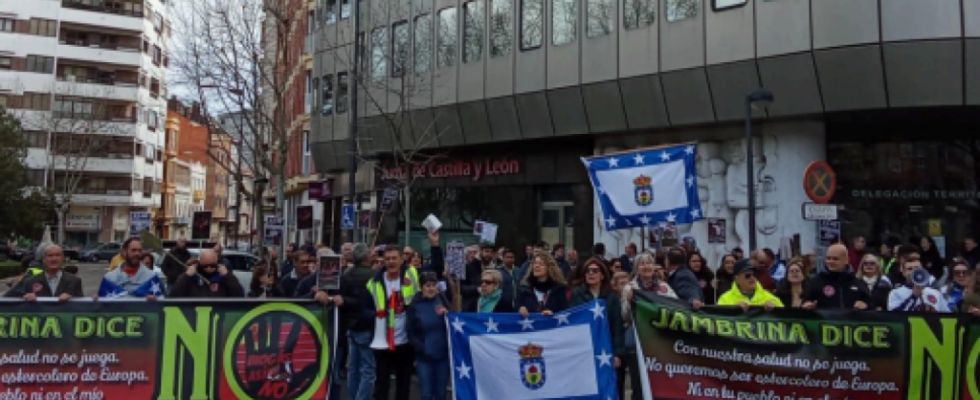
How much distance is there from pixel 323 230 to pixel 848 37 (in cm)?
2589

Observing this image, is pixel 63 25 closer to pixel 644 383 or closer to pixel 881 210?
pixel 881 210

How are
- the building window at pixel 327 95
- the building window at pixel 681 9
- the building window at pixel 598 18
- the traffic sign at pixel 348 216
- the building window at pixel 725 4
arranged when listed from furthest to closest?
the building window at pixel 327 95 → the traffic sign at pixel 348 216 → the building window at pixel 598 18 → the building window at pixel 681 9 → the building window at pixel 725 4

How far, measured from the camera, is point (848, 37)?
17984 mm

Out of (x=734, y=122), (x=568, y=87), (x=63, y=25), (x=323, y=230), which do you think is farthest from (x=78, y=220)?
(x=734, y=122)

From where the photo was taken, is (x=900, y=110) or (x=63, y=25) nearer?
(x=900, y=110)

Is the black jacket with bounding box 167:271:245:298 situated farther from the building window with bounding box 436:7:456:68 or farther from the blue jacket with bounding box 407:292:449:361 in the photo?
the building window with bounding box 436:7:456:68

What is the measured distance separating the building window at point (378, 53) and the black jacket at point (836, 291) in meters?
22.7

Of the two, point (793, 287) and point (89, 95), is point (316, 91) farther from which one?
point (89, 95)

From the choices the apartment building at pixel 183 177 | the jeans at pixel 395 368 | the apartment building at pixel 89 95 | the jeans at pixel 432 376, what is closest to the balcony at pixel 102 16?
the apartment building at pixel 89 95

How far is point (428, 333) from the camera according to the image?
7.98 m

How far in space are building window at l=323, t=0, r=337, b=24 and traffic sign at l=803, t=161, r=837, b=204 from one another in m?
→ 23.5

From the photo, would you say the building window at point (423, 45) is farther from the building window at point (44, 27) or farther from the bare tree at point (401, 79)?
the building window at point (44, 27)

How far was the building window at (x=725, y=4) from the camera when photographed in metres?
19.8

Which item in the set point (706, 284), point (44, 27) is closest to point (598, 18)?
point (706, 284)
